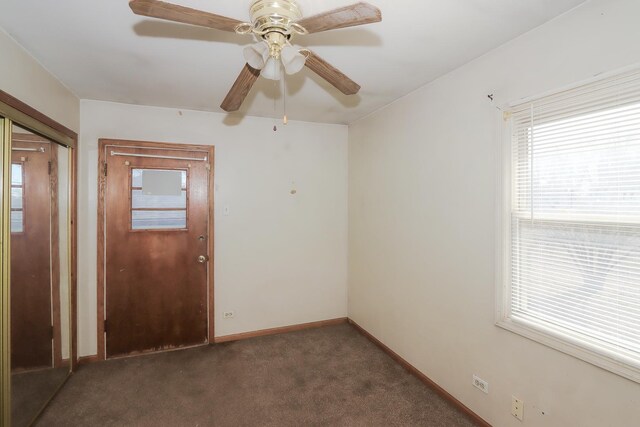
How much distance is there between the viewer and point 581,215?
1.54 meters

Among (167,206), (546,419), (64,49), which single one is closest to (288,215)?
(167,206)

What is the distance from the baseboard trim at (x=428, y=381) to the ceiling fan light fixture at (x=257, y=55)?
2534mm

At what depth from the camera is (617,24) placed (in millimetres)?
1380

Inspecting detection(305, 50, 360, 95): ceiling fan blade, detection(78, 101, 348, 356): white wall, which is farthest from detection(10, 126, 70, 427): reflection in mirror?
detection(305, 50, 360, 95): ceiling fan blade

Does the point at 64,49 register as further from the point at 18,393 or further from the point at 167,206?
the point at 18,393

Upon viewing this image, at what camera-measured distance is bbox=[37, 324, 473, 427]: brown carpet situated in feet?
7.05

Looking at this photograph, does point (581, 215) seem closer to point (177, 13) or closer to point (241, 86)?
point (241, 86)

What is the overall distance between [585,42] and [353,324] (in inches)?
128

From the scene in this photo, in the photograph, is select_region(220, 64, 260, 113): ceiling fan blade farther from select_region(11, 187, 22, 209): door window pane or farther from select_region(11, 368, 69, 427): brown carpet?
select_region(11, 368, 69, 427): brown carpet

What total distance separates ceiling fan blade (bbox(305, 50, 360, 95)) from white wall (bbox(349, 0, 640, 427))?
38.9 inches

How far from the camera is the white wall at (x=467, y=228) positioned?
148 centimetres

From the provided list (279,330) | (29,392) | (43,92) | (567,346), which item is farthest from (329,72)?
(279,330)

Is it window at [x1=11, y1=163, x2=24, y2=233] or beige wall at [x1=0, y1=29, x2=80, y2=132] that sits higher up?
beige wall at [x1=0, y1=29, x2=80, y2=132]

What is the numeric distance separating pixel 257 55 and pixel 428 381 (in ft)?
8.68
